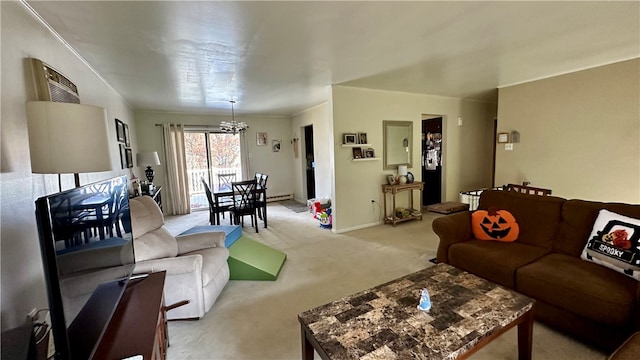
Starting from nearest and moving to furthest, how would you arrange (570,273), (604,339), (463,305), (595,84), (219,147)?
(463,305)
(604,339)
(570,273)
(595,84)
(219,147)

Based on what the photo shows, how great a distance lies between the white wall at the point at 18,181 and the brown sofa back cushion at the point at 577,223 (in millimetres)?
3542

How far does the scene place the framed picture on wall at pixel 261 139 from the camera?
6.62 m

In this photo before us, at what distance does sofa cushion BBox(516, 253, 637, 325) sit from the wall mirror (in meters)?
2.85

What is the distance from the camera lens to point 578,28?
89.4 inches

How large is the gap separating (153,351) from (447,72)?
396 cm

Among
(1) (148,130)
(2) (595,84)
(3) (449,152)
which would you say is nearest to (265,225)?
(1) (148,130)

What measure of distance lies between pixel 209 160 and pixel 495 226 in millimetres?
5801

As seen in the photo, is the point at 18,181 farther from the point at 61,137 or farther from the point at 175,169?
the point at 175,169

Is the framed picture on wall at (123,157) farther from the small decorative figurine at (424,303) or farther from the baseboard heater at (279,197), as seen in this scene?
the small decorative figurine at (424,303)

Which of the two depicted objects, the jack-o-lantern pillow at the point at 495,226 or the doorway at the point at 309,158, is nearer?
the jack-o-lantern pillow at the point at 495,226

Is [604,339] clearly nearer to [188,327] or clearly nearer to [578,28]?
[578,28]

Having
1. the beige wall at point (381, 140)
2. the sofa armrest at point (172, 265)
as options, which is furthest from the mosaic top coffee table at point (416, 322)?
the beige wall at point (381, 140)

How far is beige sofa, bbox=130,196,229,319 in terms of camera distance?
6.32 ft

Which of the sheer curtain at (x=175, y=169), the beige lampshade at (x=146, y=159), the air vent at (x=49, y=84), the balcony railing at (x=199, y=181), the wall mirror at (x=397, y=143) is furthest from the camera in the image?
the balcony railing at (x=199, y=181)
